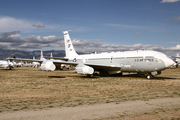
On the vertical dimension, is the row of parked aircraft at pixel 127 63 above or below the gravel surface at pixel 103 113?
above

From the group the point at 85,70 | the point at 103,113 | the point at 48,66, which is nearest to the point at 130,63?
the point at 85,70

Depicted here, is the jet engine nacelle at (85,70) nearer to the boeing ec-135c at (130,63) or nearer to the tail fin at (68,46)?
the boeing ec-135c at (130,63)

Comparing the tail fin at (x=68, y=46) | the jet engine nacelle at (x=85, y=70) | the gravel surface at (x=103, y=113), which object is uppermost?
the tail fin at (x=68, y=46)

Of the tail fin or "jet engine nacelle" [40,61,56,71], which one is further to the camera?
the tail fin

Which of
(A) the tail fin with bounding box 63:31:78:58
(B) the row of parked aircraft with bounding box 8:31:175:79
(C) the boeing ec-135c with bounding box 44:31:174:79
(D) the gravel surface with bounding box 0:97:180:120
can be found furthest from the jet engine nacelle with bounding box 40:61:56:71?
(D) the gravel surface with bounding box 0:97:180:120

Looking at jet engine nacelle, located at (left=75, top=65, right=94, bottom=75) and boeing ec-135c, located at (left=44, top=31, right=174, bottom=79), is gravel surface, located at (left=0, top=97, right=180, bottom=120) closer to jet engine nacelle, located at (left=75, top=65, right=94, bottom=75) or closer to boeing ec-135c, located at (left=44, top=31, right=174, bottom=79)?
boeing ec-135c, located at (left=44, top=31, right=174, bottom=79)

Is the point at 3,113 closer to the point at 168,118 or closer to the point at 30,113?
the point at 30,113

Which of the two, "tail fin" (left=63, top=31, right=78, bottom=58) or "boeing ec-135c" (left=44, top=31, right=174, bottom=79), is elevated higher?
"tail fin" (left=63, top=31, right=78, bottom=58)

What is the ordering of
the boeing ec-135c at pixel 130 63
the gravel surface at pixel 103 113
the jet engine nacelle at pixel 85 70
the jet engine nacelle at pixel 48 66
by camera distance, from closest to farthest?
the gravel surface at pixel 103 113, the boeing ec-135c at pixel 130 63, the jet engine nacelle at pixel 85 70, the jet engine nacelle at pixel 48 66

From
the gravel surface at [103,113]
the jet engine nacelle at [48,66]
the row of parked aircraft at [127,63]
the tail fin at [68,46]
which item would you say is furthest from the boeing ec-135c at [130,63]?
the gravel surface at [103,113]

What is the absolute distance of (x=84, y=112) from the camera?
7.97 m

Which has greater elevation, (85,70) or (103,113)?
(85,70)

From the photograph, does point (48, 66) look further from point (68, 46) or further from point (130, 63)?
point (68, 46)

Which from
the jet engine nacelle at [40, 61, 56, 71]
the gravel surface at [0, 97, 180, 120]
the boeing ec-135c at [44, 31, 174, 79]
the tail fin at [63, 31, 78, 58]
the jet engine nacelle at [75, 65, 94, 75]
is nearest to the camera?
the gravel surface at [0, 97, 180, 120]
